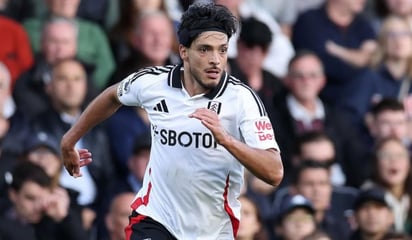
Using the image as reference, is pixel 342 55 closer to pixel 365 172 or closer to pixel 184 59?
pixel 365 172

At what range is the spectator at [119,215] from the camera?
1273cm

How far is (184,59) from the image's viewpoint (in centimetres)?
913

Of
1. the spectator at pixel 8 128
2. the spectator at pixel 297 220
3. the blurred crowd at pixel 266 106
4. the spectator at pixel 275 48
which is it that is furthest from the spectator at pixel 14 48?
the spectator at pixel 297 220

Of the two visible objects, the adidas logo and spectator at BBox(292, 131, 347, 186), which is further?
spectator at BBox(292, 131, 347, 186)

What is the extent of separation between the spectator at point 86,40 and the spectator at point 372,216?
257 cm

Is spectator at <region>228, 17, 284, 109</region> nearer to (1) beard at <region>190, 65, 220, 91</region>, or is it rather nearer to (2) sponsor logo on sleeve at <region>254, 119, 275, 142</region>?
(1) beard at <region>190, 65, 220, 91</region>

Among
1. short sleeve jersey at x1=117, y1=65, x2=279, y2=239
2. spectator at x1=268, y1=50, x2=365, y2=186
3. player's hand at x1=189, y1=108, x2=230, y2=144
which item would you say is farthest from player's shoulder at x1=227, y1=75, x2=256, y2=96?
spectator at x1=268, y1=50, x2=365, y2=186

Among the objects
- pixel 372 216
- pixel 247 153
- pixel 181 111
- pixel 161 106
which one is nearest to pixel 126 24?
pixel 372 216

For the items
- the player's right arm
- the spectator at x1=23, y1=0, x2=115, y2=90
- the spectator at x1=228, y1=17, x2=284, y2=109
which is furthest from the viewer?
the spectator at x1=228, y1=17, x2=284, y2=109

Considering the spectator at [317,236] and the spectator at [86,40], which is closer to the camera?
the spectator at [317,236]

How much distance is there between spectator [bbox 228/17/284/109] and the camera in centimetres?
1452

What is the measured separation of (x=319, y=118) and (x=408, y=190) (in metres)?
1.07

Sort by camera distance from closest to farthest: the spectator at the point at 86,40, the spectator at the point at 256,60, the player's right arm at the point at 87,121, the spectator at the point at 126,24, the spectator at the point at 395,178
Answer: the player's right arm at the point at 87,121 → the spectator at the point at 395,178 → the spectator at the point at 86,40 → the spectator at the point at 256,60 → the spectator at the point at 126,24

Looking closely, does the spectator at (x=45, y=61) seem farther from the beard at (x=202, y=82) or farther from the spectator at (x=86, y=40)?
the beard at (x=202, y=82)
